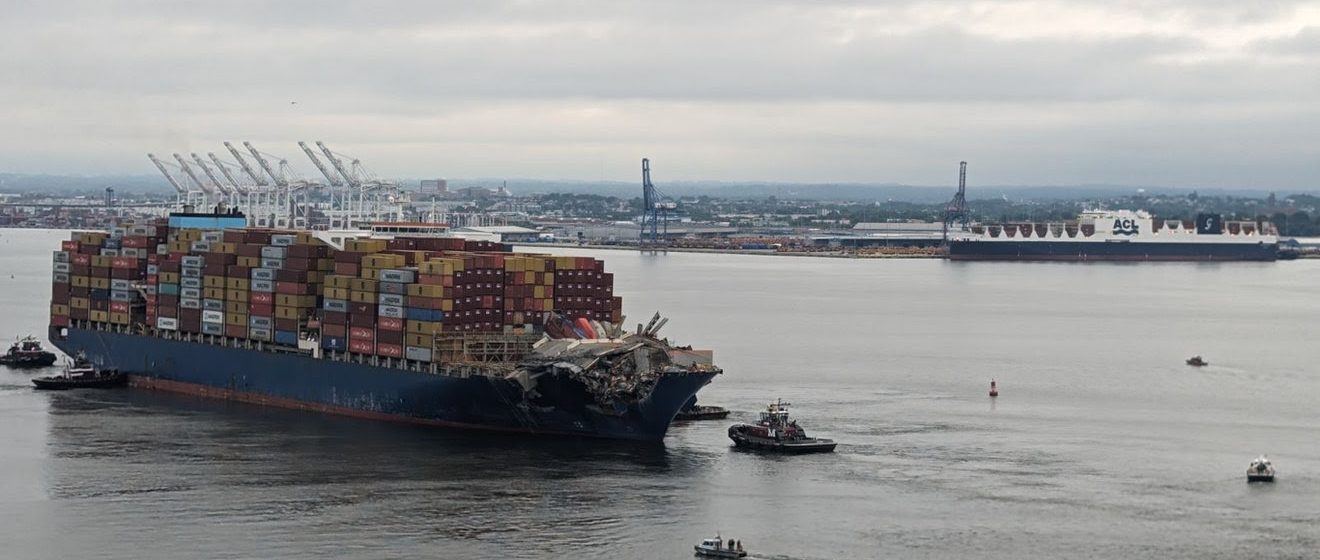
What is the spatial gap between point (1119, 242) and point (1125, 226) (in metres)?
2.26

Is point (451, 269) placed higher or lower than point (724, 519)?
higher

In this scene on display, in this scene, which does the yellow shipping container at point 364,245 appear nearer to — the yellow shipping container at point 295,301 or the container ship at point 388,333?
the container ship at point 388,333

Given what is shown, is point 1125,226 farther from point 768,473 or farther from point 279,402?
point 768,473

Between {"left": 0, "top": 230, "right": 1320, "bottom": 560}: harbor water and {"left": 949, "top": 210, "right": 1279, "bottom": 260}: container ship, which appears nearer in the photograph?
{"left": 0, "top": 230, "right": 1320, "bottom": 560}: harbor water

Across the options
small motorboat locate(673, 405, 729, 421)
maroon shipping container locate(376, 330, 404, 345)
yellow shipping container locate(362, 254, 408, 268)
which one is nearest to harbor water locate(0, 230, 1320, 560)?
small motorboat locate(673, 405, 729, 421)

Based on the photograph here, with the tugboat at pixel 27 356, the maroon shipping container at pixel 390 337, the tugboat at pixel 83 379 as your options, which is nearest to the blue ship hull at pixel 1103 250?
the tugboat at pixel 27 356

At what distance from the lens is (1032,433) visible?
45.7 m

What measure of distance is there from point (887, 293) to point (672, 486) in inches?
2796

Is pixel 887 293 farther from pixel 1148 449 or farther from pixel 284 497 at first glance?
pixel 284 497

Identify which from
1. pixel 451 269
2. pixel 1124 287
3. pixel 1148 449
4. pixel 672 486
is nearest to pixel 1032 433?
pixel 1148 449

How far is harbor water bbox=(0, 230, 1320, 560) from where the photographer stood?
110 ft

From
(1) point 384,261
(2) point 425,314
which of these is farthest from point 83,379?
(2) point 425,314

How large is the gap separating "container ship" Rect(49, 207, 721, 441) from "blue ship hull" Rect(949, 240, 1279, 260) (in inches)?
4734

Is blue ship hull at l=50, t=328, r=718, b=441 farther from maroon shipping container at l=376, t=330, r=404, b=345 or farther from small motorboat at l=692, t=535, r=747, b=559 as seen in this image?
small motorboat at l=692, t=535, r=747, b=559
